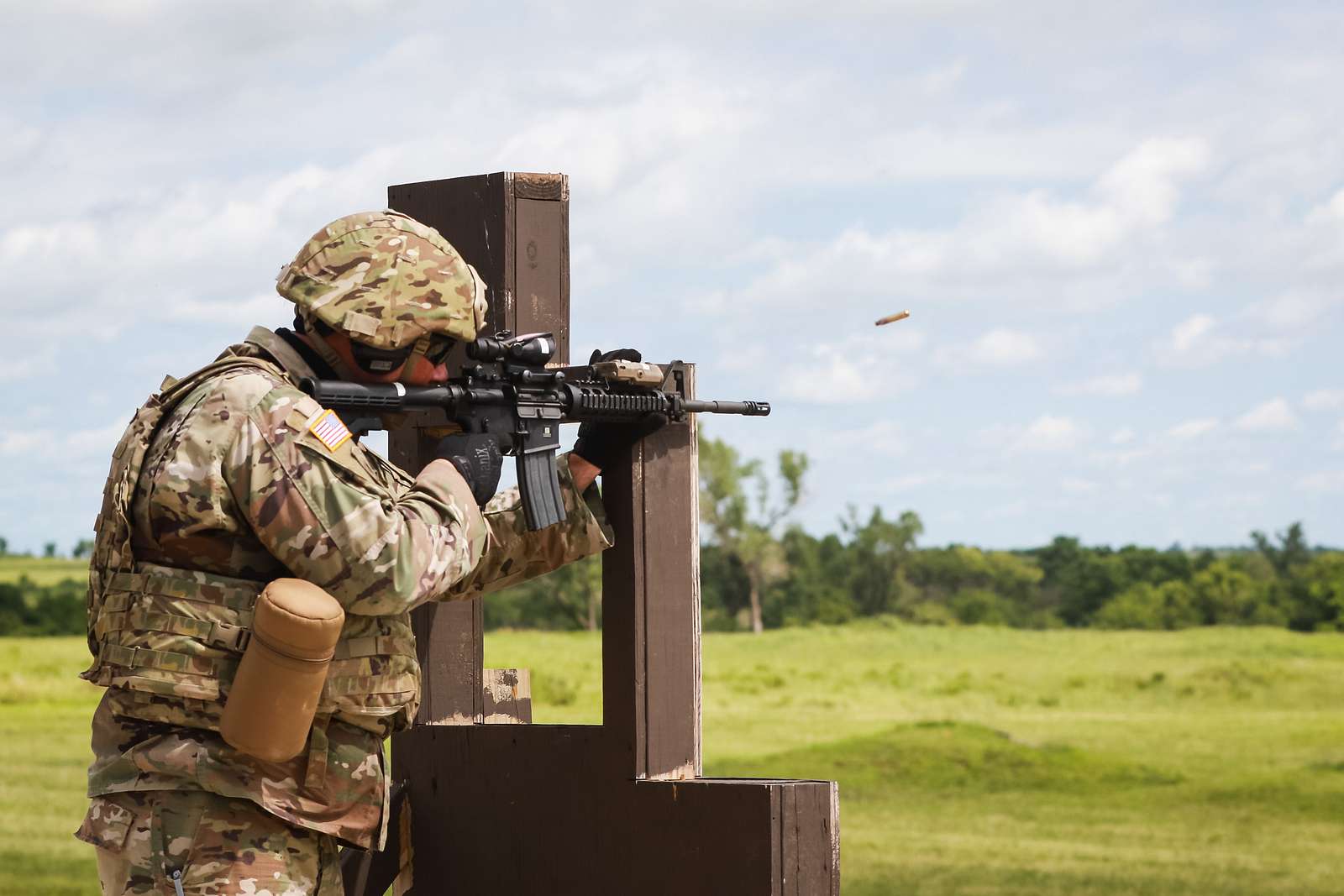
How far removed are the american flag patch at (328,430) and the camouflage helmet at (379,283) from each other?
24 cm

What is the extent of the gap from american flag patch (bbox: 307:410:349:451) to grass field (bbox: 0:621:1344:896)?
8669mm

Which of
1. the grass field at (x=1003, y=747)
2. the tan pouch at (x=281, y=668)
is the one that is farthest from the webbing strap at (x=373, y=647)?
the grass field at (x=1003, y=747)

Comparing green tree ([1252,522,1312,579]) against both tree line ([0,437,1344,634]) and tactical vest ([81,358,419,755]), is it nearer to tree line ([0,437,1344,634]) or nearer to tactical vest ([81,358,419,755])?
tree line ([0,437,1344,634])

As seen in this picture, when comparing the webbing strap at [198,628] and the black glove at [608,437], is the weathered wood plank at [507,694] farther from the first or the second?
the webbing strap at [198,628]

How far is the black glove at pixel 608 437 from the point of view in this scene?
3615 mm

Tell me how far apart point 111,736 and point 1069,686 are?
986 inches

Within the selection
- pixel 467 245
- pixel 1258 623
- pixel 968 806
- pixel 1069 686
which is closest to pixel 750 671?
pixel 1069 686

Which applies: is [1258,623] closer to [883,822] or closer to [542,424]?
[883,822]

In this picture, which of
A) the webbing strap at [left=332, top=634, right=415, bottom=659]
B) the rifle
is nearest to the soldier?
the webbing strap at [left=332, top=634, right=415, bottom=659]

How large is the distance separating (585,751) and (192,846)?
1.03 meters

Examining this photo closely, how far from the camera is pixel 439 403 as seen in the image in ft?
11.0

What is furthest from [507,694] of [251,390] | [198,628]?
[251,390]

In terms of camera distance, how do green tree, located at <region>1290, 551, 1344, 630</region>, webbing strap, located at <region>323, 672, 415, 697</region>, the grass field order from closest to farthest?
webbing strap, located at <region>323, 672, 415, 697</region> < the grass field < green tree, located at <region>1290, 551, 1344, 630</region>

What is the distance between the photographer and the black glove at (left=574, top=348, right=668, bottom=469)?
3615mm
